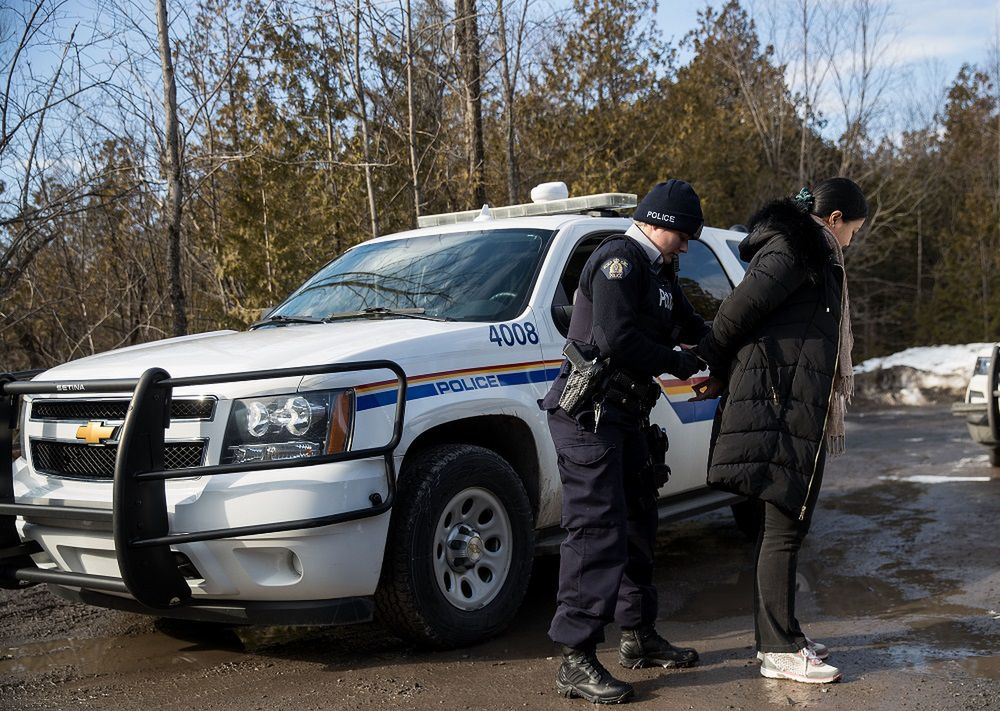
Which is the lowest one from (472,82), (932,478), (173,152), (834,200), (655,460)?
(932,478)

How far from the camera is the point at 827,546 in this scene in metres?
6.08

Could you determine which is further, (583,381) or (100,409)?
(100,409)

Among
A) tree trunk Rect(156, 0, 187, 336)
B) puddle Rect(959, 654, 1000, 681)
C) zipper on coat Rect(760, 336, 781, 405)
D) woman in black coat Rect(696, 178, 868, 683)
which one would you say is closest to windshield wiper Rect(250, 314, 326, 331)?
woman in black coat Rect(696, 178, 868, 683)

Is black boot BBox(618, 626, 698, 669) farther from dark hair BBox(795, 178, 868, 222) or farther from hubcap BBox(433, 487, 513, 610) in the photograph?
dark hair BBox(795, 178, 868, 222)

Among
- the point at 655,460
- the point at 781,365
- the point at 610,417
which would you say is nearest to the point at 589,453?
the point at 610,417

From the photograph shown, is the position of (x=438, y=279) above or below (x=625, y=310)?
above

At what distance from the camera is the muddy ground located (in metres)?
3.63

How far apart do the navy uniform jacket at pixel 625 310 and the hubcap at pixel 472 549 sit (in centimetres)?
66

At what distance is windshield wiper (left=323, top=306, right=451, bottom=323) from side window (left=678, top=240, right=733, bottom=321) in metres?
1.64

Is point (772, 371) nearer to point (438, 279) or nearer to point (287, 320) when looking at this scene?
point (438, 279)

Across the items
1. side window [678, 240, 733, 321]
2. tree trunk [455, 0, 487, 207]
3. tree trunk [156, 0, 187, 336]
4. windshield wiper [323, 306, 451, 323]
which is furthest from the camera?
tree trunk [455, 0, 487, 207]

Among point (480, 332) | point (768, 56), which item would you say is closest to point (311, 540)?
point (480, 332)

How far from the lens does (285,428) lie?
3.68 m

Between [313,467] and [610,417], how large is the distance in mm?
1074
